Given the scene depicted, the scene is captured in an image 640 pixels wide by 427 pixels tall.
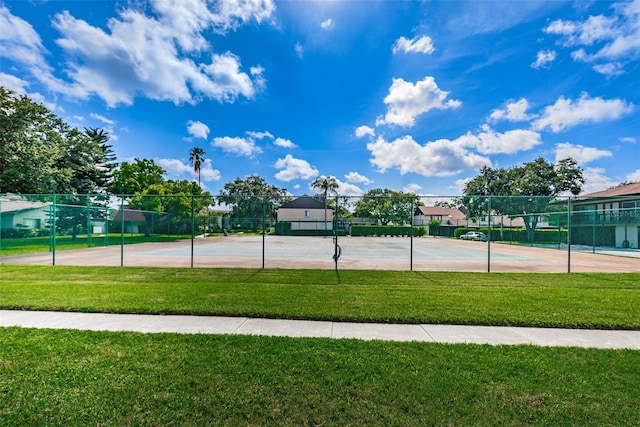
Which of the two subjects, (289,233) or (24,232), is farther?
(289,233)

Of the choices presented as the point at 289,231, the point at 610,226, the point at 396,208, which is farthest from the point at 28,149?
the point at 610,226

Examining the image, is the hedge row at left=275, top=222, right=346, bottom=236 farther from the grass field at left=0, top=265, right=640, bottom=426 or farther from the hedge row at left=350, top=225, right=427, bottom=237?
the grass field at left=0, top=265, right=640, bottom=426

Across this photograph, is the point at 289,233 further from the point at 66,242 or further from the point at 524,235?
the point at 524,235

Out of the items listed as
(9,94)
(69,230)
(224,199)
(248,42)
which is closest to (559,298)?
(224,199)

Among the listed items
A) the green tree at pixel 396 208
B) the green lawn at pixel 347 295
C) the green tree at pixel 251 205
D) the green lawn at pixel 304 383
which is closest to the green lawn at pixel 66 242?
the green lawn at pixel 347 295

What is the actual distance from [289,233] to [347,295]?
1371cm

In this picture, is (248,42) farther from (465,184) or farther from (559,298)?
(465,184)

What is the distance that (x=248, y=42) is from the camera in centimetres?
1344

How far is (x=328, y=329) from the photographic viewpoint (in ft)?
13.8

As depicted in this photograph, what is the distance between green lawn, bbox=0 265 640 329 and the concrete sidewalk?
0.70ft

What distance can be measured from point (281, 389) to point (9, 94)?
83.9ft

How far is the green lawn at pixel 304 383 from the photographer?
225 centimetres

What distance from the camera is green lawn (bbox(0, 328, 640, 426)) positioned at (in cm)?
225

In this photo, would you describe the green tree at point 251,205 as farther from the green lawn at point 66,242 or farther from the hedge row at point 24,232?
the hedge row at point 24,232
